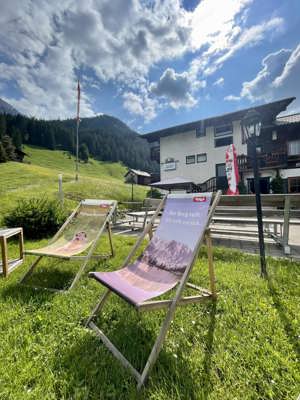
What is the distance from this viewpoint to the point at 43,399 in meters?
1.21

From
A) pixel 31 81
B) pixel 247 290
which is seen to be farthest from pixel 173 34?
pixel 247 290

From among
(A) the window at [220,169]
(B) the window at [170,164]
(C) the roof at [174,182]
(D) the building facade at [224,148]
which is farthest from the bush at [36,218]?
→ (B) the window at [170,164]

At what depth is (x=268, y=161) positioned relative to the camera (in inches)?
687

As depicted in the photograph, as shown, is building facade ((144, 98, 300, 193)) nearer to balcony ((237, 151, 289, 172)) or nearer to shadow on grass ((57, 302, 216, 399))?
balcony ((237, 151, 289, 172))

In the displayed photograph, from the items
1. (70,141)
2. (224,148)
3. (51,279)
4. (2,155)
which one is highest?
(70,141)

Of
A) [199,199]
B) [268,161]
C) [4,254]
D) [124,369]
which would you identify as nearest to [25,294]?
[4,254]

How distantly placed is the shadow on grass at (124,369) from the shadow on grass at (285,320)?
60cm

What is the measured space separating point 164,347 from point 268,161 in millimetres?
19151

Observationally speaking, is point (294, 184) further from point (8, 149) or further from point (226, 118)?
point (8, 149)

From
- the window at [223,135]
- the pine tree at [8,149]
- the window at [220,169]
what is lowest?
the window at [220,169]

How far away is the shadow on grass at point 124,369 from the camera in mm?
1265

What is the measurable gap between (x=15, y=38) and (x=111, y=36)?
4286 mm

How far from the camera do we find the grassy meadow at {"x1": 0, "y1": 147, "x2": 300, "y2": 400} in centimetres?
127

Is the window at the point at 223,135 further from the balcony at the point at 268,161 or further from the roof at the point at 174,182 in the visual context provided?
the roof at the point at 174,182
